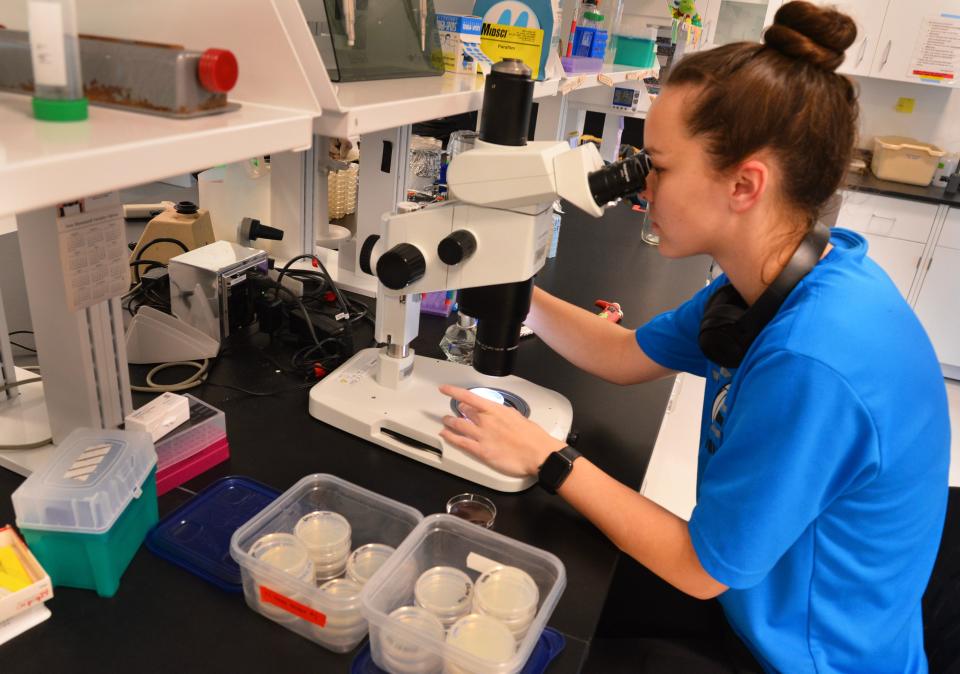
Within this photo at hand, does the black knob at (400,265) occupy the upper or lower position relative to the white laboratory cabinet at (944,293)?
upper

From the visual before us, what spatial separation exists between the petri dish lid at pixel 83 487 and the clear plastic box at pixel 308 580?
0.14m

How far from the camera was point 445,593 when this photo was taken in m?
0.87

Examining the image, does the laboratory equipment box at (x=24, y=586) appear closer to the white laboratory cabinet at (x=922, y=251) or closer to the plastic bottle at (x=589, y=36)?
the plastic bottle at (x=589, y=36)

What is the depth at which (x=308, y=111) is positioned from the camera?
79 cm

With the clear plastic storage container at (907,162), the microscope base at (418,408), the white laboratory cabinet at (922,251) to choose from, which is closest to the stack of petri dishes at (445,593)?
the microscope base at (418,408)

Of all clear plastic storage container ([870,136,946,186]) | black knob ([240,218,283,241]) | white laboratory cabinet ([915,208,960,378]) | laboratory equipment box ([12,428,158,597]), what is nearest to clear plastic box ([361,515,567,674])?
laboratory equipment box ([12,428,158,597])

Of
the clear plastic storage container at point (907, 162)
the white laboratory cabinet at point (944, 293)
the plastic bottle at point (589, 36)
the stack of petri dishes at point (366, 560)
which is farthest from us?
the clear plastic storage container at point (907, 162)

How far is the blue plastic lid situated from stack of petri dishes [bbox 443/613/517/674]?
0.04 metres

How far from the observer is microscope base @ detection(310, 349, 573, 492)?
1.11 m

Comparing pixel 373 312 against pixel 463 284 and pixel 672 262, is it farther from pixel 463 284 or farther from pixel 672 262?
pixel 672 262

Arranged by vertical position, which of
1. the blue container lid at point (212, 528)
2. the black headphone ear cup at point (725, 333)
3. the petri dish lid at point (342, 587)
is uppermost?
the black headphone ear cup at point (725, 333)

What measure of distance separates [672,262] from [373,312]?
1158mm

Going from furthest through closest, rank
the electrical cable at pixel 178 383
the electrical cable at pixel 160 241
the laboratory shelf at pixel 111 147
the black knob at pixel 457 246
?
1. the electrical cable at pixel 160 241
2. the electrical cable at pixel 178 383
3. the black knob at pixel 457 246
4. the laboratory shelf at pixel 111 147

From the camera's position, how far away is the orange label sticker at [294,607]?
81cm
